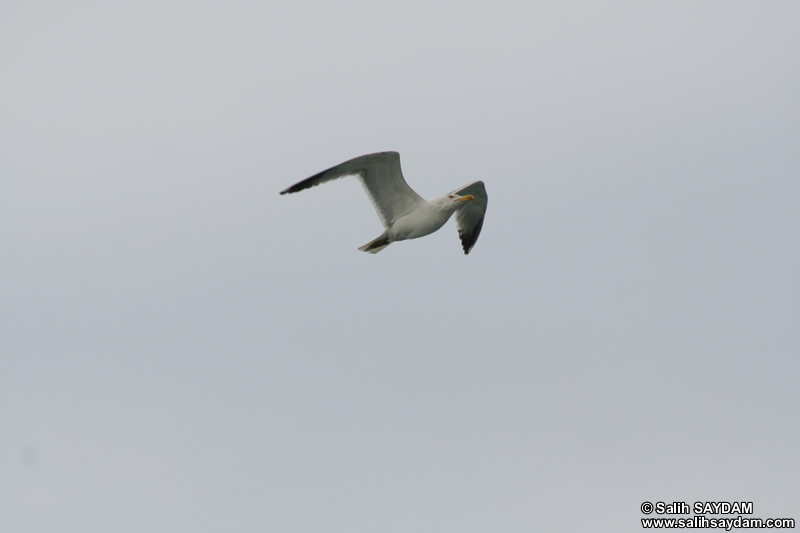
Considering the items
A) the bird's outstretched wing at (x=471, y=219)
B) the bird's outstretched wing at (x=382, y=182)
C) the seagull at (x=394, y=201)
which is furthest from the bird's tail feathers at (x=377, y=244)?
the bird's outstretched wing at (x=471, y=219)

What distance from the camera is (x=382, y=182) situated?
17.9 metres

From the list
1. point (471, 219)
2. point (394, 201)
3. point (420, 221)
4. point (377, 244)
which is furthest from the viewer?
point (471, 219)

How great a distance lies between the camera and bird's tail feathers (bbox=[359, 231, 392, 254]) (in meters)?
18.3

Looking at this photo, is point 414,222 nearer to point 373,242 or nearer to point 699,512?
point 373,242

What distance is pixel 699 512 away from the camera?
1711cm

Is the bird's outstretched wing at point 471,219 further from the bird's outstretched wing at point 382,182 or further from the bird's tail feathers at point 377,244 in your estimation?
the bird's tail feathers at point 377,244

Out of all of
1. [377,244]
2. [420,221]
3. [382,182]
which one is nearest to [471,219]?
[420,221]

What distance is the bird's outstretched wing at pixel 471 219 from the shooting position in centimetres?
2111

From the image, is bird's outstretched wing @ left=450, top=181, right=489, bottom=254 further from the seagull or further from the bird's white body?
the bird's white body

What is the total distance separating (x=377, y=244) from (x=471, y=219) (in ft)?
12.7

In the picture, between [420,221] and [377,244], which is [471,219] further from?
[377,244]

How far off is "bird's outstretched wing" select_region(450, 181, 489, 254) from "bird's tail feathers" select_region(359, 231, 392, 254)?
3266 millimetres

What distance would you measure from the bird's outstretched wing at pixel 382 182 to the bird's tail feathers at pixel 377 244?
0.26 metres

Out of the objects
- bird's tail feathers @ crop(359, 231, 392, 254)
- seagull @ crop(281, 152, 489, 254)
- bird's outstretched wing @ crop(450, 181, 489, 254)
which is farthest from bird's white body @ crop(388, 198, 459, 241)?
bird's outstretched wing @ crop(450, 181, 489, 254)
